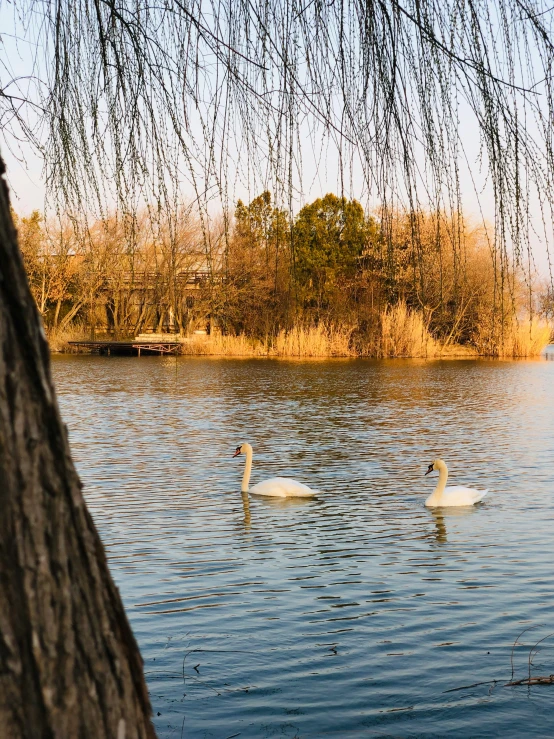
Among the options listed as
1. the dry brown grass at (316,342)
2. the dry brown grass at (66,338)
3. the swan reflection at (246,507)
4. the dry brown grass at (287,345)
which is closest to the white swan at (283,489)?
the swan reflection at (246,507)

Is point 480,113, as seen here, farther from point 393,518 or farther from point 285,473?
point 285,473

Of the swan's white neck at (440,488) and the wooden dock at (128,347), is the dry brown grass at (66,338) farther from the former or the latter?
the swan's white neck at (440,488)

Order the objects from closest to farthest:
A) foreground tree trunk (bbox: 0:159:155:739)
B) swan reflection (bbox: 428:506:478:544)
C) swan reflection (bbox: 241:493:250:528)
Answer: foreground tree trunk (bbox: 0:159:155:739) < swan reflection (bbox: 428:506:478:544) < swan reflection (bbox: 241:493:250:528)

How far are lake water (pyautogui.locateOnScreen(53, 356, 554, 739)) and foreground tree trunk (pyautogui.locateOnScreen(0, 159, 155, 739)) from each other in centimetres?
124

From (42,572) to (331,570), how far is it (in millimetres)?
6920

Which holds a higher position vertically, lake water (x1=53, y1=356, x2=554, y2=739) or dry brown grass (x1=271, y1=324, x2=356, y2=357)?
dry brown grass (x1=271, y1=324, x2=356, y2=357)

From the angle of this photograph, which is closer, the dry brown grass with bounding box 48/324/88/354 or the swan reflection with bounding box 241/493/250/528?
the swan reflection with bounding box 241/493/250/528

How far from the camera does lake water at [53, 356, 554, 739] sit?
5.00 meters

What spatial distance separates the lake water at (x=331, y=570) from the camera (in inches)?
197

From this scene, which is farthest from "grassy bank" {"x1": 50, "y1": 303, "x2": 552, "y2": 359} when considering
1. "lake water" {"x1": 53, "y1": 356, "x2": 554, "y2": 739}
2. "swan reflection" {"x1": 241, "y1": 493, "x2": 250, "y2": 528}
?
"swan reflection" {"x1": 241, "y1": 493, "x2": 250, "y2": 528}

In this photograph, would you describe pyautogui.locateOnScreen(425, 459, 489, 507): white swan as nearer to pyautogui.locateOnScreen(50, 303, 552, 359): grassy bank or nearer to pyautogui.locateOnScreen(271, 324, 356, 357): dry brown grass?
pyautogui.locateOnScreen(50, 303, 552, 359): grassy bank

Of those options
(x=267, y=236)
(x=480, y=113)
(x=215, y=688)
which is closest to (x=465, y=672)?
(x=215, y=688)

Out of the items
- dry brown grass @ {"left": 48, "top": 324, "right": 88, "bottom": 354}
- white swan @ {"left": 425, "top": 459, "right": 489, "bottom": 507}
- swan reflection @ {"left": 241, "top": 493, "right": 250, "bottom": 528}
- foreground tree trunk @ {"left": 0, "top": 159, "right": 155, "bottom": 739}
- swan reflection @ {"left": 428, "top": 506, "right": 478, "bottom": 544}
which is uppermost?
dry brown grass @ {"left": 48, "top": 324, "right": 88, "bottom": 354}

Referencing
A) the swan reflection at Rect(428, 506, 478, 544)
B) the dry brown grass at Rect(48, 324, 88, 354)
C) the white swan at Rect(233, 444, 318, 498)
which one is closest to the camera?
the swan reflection at Rect(428, 506, 478, 544)
